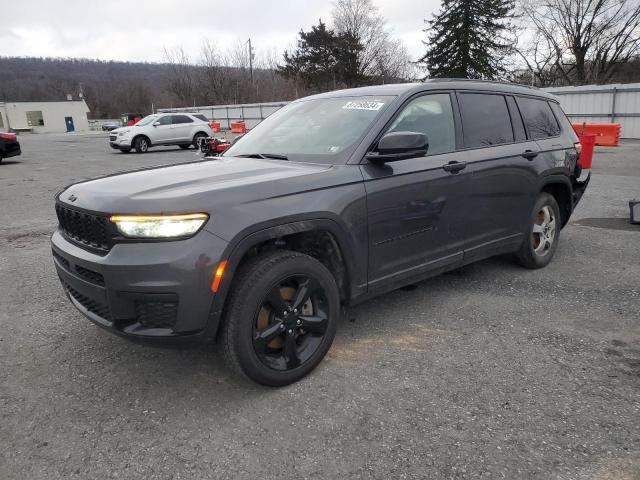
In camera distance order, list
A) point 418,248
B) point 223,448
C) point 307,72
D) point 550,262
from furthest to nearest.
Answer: point 307,72
point 550,262
point 418,248
point 223,448

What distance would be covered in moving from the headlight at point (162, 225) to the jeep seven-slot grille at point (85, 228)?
0.54ft

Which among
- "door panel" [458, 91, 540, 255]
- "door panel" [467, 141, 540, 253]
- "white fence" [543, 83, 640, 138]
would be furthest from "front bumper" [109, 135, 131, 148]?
"door panel" [467, 141, 540, 253]

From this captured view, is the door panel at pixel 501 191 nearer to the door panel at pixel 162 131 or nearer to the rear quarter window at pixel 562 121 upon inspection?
the rear quarter window at pixel 562 121

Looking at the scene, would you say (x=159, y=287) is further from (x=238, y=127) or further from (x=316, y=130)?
(x=238, y=127)

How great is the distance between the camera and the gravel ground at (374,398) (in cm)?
232

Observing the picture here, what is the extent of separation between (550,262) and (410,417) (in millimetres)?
3236

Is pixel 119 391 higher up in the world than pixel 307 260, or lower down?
lower down

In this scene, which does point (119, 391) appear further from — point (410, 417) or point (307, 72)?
point (307, 72)

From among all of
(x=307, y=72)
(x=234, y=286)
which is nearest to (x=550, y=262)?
(x=234, y=286)

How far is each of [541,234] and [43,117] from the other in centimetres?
8668

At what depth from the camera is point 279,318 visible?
2859 mm

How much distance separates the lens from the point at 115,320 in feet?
8.55

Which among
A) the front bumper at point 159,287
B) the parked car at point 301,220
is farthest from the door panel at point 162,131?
the front bumper at point 159,287

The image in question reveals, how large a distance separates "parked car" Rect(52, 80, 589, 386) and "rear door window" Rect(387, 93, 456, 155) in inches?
0.5
